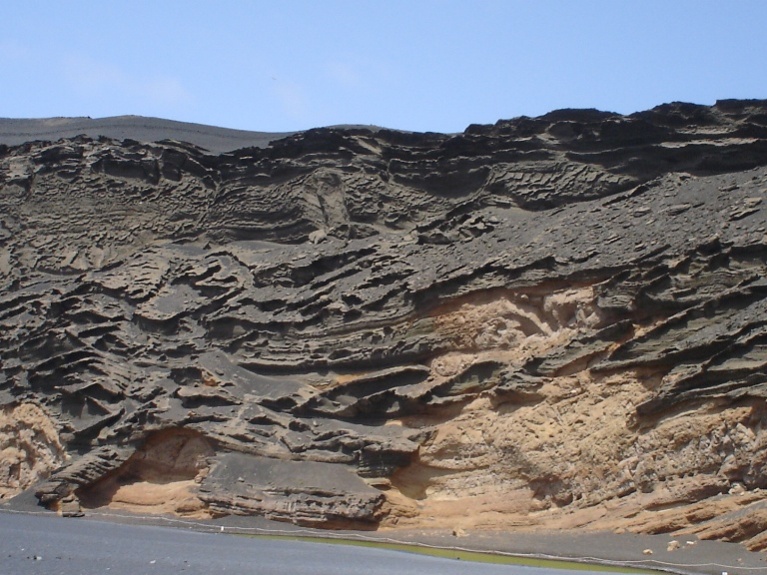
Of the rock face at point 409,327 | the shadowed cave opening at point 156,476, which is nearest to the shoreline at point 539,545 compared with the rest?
the rock face at point 409,327

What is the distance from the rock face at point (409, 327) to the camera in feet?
66.6

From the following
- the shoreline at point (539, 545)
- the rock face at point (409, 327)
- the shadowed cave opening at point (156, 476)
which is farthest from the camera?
the shadowed cave opening at point (156, 476)

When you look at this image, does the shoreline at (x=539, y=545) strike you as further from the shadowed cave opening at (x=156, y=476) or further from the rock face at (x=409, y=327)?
the shadowed cave opening at (x=156, y=476)

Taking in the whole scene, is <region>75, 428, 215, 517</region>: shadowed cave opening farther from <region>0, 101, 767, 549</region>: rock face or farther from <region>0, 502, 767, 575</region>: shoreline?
<region>0, 502, 767, 575</region>: shoreline

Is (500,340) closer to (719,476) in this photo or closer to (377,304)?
(377,304)

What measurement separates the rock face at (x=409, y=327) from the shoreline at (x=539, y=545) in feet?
1.18

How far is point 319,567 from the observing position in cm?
1439

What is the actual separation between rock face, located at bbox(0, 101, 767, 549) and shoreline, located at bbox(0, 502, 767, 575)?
0.36 metres

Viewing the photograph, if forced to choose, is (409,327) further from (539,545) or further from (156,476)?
(539,545)

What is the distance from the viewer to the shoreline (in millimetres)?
16594

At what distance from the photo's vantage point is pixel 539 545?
18906 mm

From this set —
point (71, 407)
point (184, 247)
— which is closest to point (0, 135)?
point (184, 247)

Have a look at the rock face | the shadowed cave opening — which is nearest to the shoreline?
the rock face

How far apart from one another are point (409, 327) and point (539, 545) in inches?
305
